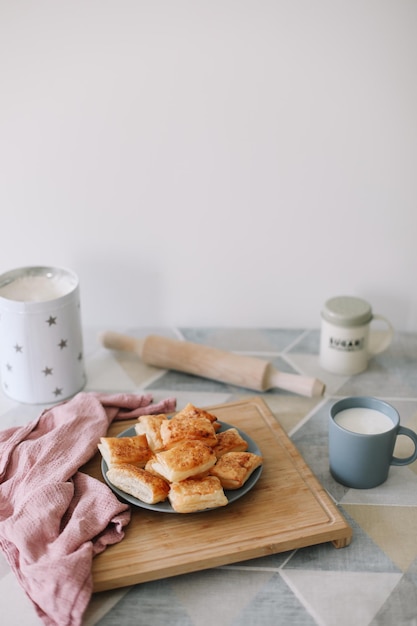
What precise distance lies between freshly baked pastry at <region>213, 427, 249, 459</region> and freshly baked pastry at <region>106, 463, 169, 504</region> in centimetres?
11

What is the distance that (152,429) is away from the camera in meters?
1.15

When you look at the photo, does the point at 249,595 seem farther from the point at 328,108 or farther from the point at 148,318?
the point at 328,108

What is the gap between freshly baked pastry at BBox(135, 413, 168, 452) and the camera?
3.72 ft

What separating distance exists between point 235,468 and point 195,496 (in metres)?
0.08

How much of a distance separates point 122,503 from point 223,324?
65 cm

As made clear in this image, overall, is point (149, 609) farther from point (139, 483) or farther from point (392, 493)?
point (392, 493)

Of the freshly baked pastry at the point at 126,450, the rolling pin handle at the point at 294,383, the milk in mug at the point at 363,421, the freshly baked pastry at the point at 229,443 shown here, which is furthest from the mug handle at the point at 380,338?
the freshly baked pastry at the point at 126,450

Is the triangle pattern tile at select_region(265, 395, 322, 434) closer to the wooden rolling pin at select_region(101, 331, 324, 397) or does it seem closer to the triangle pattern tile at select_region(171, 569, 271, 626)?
the wooden rolling pin at select_region(101, 331, 324, 397)

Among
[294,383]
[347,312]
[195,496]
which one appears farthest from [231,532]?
[347,312]

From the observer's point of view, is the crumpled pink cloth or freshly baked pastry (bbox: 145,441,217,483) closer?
the crumpled pink cloth

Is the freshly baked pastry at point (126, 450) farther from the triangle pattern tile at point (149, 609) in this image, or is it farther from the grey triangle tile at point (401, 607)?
the grey triangle tile at point (401, 607)

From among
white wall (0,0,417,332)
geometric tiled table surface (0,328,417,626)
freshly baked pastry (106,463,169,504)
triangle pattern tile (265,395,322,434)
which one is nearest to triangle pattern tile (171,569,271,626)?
geometric tiled table surface (0,328,417,626)

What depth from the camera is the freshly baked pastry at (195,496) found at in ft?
3.32

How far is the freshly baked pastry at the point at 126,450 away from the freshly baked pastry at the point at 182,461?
2cm
